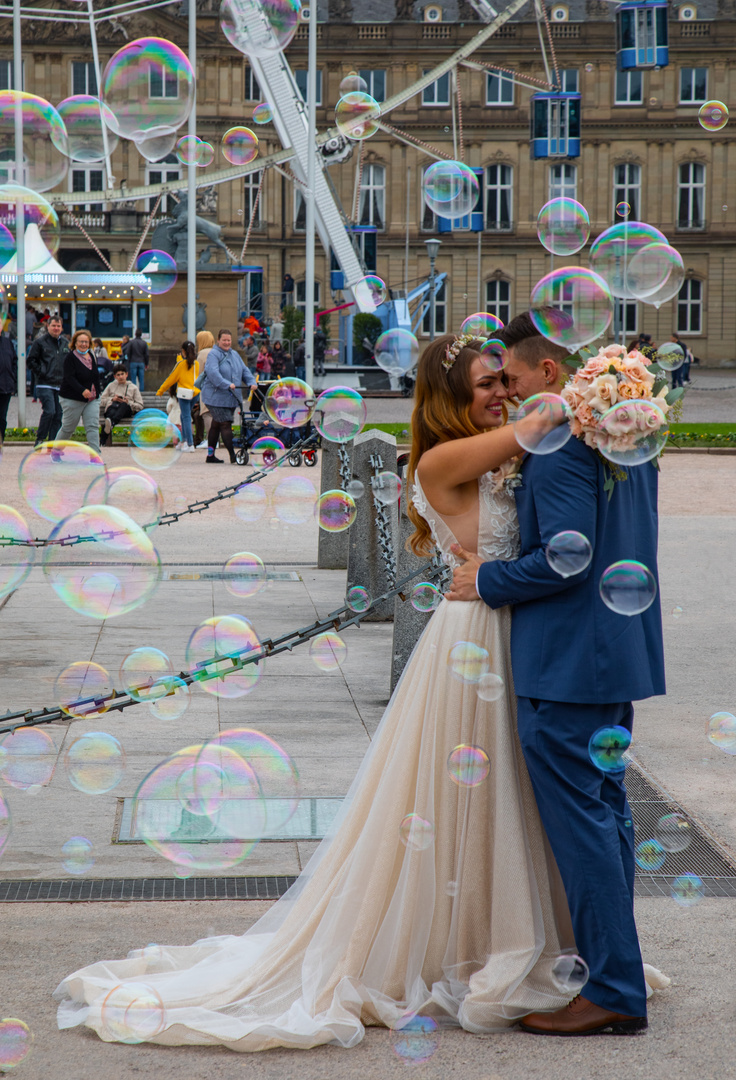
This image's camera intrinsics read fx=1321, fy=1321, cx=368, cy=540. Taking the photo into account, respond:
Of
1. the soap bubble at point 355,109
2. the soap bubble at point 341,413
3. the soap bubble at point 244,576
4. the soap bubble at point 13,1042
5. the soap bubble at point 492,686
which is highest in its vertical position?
the soap bubble at point 355,109

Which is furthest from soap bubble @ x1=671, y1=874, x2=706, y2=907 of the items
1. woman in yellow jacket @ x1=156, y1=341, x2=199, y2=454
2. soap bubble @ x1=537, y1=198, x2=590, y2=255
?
woman in yellow jacket @ x1=156, y1=341, x2=199, y2=454

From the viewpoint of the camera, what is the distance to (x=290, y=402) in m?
8.55

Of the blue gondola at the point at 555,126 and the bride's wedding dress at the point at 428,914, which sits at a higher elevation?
the blue gondola at the point at 555,126

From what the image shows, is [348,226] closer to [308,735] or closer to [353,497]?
[353,497]

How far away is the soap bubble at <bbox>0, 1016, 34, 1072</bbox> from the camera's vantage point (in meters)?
2.76

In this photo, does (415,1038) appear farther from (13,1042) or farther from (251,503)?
(251,503)

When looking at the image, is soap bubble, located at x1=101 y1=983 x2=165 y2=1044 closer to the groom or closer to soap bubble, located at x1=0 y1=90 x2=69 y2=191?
the groom

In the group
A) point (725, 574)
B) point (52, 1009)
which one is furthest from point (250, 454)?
point (52, 1009)

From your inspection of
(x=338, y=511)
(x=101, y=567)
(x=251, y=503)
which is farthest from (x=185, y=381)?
(x=338, y=511)

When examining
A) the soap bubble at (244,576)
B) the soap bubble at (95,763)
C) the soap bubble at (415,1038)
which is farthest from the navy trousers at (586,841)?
the soap bubble at (244,576)

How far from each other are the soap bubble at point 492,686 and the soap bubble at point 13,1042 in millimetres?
1237

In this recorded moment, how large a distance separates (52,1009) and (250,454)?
605 inches

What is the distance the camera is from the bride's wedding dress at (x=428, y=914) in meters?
2.89

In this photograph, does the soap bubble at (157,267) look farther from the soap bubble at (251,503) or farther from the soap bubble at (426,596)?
the soap bubble at (426,596)
